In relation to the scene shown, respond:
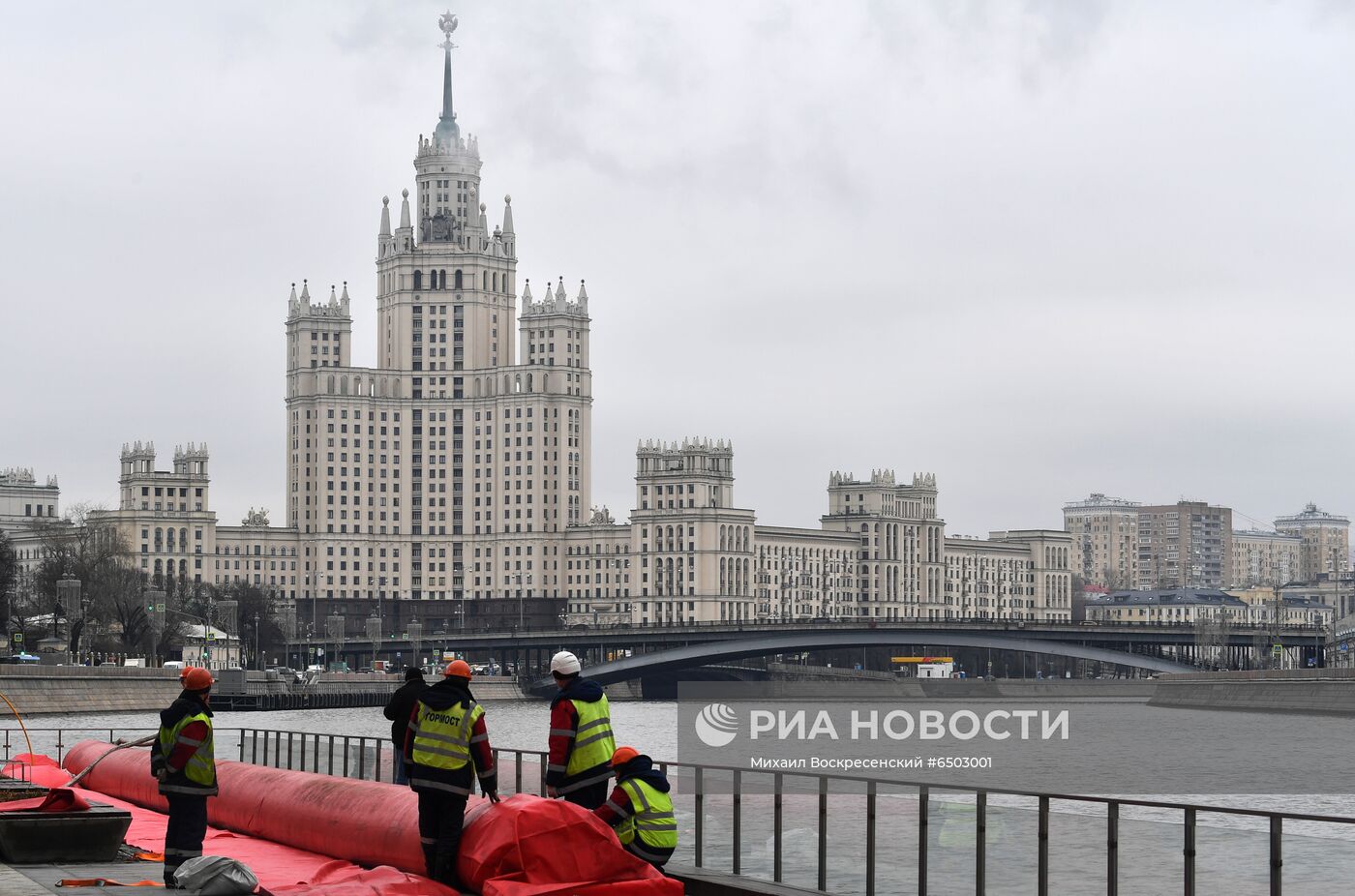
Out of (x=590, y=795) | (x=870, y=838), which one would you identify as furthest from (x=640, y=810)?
(x=870, y=838)

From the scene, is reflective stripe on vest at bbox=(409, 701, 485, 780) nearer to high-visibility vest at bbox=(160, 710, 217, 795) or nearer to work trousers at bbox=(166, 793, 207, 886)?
high-visibility vest at bbox=(160, 710, 217, 795)

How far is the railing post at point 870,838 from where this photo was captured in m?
18.0

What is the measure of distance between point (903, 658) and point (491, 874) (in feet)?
561

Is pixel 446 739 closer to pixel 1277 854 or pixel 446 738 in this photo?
pixel 446 738

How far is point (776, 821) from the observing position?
19469mm

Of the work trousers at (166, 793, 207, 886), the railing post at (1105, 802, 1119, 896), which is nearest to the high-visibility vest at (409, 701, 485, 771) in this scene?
the work trousers at (166, 793, 207, 886)

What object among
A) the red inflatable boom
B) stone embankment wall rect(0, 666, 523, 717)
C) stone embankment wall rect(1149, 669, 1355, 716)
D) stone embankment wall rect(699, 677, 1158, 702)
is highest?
the red inflatable boom

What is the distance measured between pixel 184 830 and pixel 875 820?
6202mm

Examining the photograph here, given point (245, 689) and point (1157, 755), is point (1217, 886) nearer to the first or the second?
point (1157, 755)

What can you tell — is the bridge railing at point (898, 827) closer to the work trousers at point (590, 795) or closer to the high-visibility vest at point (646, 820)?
the high-visibility vest at point (646, 820)

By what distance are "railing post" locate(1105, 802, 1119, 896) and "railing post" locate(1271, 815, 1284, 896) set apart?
1.37 metres

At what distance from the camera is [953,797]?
17625 mm

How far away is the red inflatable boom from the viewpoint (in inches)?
696

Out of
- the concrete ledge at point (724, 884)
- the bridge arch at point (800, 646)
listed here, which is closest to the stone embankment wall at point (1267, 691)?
the bridge arch at point (800, 646)
